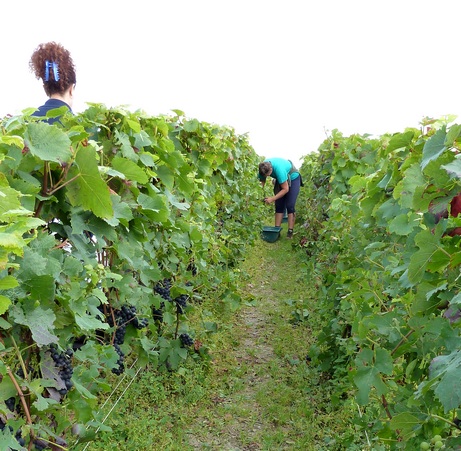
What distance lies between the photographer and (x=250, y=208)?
8.14 meters

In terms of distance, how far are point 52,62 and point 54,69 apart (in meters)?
0.06

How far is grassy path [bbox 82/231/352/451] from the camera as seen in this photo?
3.34 m

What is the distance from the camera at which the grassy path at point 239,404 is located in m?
3.34

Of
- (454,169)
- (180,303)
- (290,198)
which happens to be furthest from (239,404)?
(290,198)

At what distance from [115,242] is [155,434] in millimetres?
1717

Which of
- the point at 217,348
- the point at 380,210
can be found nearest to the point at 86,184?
the point at 380,210

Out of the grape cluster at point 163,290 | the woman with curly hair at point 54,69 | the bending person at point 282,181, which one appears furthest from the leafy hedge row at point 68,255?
the bending person at point 282,181

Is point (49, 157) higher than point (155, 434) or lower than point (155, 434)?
higher

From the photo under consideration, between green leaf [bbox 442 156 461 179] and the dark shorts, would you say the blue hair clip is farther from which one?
the dark shorts

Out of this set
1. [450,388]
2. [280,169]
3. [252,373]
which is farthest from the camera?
[280,169]

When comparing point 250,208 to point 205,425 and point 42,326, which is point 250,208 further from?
point 42,326

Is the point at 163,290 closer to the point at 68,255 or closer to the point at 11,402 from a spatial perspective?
the point at 68,255

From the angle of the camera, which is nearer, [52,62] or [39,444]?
[39,444]

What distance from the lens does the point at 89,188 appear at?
1797mm
